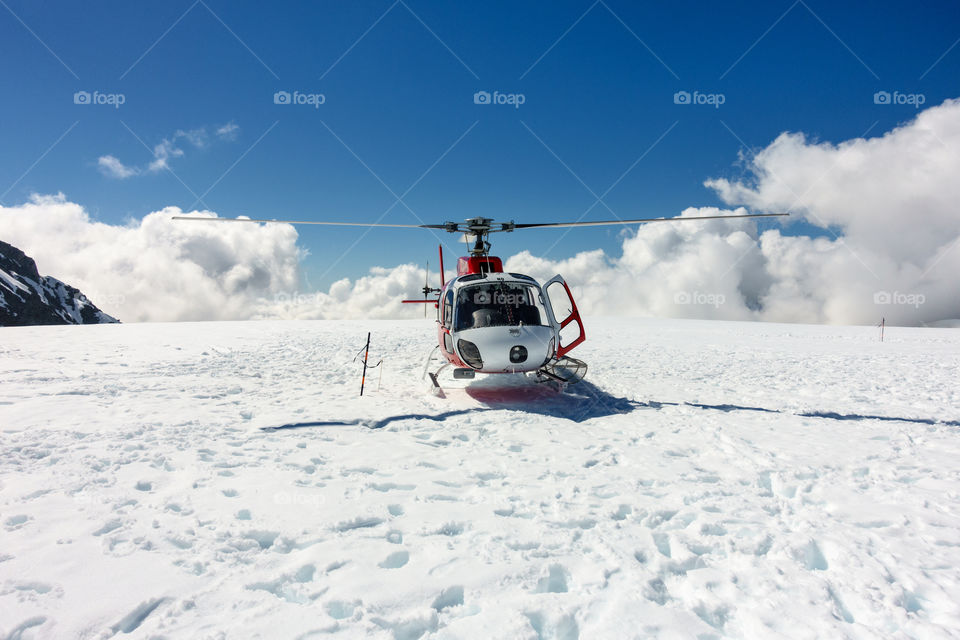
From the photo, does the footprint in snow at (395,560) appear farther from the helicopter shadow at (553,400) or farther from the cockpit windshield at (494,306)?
the cockpit windshield at (494,306)

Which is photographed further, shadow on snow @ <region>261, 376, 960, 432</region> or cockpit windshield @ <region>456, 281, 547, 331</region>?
cockpit windshield @ <region>456, 281, 547, 331</region>

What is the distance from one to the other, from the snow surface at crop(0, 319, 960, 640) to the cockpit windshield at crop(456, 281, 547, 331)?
1.71m

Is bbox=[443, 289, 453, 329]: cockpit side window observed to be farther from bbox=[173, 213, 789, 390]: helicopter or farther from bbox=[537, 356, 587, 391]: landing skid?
bbox=[537, 356, 587, 391]: landing skid

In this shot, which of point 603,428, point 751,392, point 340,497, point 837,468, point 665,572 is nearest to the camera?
point 665,572

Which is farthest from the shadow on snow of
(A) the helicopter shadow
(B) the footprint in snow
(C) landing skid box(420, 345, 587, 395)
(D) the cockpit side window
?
(B) the footprint in snow

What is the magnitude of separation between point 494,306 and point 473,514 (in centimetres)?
541

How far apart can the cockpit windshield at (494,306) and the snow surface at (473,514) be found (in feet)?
5.61

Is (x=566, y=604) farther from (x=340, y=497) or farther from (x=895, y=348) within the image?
(x=895, y=348)

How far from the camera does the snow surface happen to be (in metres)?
2.94

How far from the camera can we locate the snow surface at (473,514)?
294cm

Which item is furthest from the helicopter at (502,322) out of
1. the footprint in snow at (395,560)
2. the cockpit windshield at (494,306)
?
the footprint in snow at (395,560)

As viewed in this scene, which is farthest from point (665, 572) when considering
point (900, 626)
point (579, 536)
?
point (900, 626)

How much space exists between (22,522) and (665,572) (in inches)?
227

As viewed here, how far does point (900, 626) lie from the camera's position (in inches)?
112
